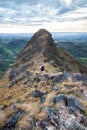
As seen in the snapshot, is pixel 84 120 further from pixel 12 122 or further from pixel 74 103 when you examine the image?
pixel 12 122

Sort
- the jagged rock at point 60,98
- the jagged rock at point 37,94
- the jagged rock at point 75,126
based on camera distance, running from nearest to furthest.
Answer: the jagged rock at point 75,126 → the jagged rock at point 60,98 → the jagged rock at point 37,94

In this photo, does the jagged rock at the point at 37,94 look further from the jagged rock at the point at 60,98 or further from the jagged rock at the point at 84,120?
the jagged rock at the point at 84,120

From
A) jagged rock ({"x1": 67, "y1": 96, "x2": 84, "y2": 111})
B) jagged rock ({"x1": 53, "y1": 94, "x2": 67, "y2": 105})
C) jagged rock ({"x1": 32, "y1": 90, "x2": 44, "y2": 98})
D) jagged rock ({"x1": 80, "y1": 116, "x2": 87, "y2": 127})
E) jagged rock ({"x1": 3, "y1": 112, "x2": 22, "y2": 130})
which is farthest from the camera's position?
jagged rock ({"x1": 32, "y1": 90, "x2": 44, "y2": 98})

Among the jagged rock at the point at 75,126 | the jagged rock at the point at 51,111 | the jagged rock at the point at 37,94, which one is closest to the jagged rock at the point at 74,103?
the jagged rock at the point at 51,111

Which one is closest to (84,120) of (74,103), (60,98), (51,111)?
(74,103)

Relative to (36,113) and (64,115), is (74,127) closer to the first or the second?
(64,115)

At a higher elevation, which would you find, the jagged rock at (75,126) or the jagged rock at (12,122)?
the jagged rock at (75,126)

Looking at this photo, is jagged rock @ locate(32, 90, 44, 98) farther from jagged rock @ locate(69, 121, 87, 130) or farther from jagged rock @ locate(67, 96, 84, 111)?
jagged rock @ locate(69, 121, 87, 130)

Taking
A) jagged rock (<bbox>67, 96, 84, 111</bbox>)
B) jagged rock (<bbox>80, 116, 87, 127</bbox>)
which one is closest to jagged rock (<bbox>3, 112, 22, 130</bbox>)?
jagged rock (<bbox>67, 96, 84, 111</bbox>)
